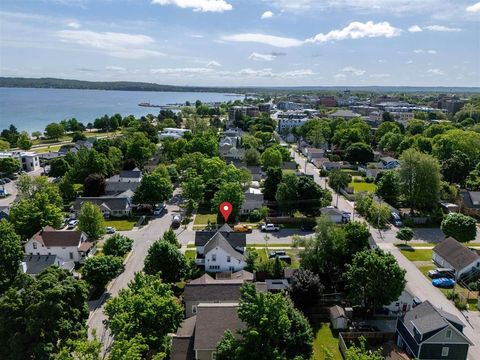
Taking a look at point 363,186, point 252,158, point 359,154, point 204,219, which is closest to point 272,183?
point 204,219

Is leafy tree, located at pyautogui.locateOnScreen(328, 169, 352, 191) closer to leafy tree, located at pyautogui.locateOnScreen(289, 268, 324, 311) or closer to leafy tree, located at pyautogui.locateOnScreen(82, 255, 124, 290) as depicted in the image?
leafy tree, located at pyautogui.locateOnScreen(289, 268, 324, 311)

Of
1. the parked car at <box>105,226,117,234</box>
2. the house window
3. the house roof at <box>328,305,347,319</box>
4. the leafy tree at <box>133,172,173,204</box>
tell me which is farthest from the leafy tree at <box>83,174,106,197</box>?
the house window

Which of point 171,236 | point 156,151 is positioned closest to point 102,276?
point 171,236

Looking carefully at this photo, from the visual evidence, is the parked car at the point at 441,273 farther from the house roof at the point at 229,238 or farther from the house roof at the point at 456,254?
the house roof at the point at 229,238

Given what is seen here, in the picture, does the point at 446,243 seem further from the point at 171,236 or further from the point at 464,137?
the point at 464,137

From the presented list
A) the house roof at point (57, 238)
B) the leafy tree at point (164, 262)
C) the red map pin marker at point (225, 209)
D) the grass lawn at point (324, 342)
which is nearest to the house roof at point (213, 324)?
the grass lawn at point (324, 342)

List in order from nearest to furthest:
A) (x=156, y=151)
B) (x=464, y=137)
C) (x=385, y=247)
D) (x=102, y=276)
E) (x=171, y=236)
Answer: (x=102, y=276), (x=171, y=236), (x=385, y=247), (x=464, y=137), (x=156, y=151)

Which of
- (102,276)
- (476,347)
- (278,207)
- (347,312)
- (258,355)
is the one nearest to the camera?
(258,355)
